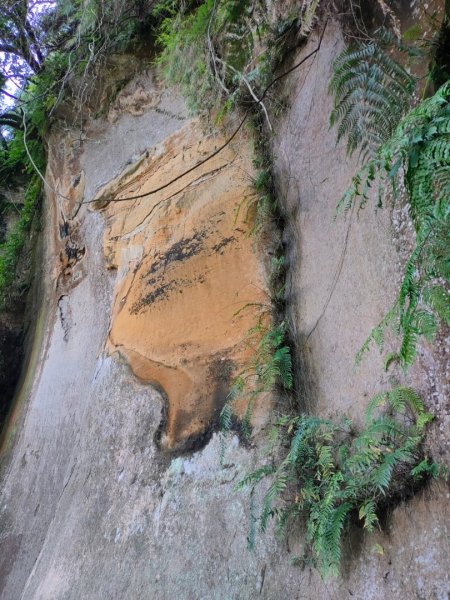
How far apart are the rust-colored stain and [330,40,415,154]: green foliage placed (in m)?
1.68

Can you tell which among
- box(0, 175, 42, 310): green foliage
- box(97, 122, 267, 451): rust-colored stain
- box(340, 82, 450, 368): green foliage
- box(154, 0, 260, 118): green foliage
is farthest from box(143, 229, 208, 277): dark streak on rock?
box(0, 175, 42, 310): green foliage

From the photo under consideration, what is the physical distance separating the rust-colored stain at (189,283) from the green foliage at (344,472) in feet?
2.61

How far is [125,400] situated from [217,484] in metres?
1.40

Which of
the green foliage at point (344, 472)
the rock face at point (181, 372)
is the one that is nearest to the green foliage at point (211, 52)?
the rock face at point (181, 372)

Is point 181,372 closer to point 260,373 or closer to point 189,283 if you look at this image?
point 189,283

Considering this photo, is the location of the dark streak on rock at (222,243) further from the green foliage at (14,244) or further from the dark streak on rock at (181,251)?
the green foliage at (14,244)

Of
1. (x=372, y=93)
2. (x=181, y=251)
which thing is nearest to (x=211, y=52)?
(x=181, y=251)

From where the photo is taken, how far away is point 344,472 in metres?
2.80

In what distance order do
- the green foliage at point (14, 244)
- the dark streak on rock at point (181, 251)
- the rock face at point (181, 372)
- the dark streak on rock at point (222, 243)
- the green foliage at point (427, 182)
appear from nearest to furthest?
the green foliage at point (427, 182) < the rock face at point (181, 372) < the dark streak on rock at point (222, 243) < the dark streak on rock at point (181, 251) < the green foliage at point (14, 244)

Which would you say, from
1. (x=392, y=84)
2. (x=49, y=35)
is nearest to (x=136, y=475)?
(x=392, y=84)

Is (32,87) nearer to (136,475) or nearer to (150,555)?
(136,475)

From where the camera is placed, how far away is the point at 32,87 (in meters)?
7.63

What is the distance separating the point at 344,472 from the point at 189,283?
2252mm

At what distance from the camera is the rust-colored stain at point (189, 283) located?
4086mm
